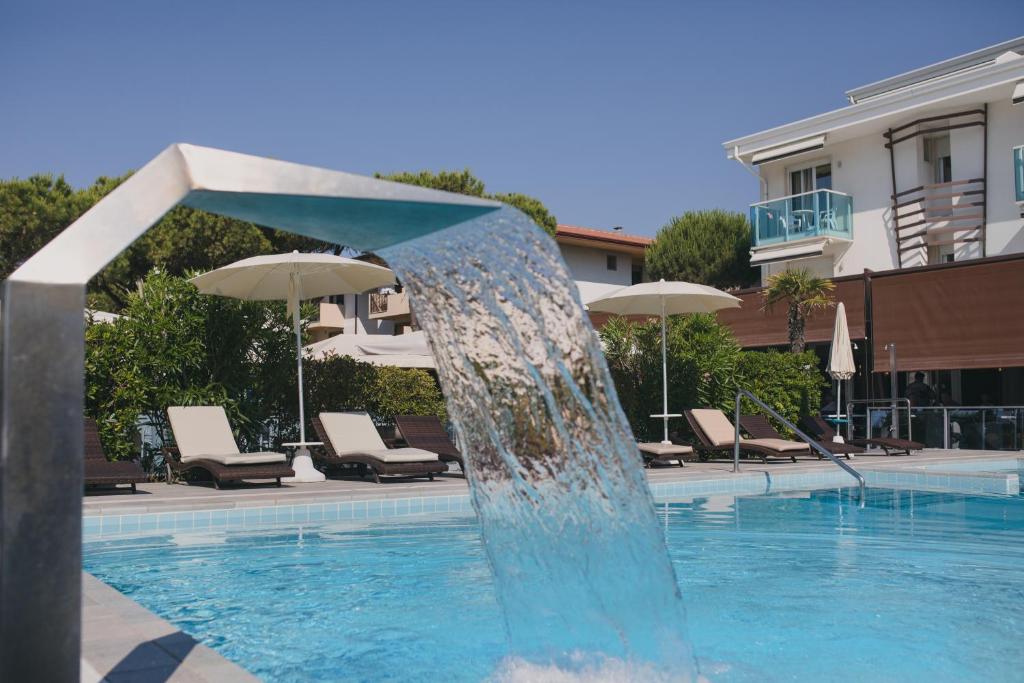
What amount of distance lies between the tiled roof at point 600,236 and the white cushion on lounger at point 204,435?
2144 centimetres

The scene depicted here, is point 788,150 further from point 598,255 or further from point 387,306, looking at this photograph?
point 387,306

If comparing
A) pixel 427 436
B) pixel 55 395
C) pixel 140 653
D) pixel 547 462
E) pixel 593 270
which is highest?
pixel 593 270

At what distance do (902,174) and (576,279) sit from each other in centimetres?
1395

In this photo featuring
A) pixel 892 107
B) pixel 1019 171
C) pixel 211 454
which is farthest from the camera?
pixel 892 107

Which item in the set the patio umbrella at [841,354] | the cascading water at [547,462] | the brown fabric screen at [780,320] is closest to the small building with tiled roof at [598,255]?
the brown fabric screen at [780,320]

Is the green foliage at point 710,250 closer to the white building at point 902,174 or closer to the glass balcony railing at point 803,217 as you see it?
the white building at point 902,174

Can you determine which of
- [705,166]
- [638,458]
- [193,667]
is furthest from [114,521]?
[705,166]

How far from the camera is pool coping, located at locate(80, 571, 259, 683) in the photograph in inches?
124

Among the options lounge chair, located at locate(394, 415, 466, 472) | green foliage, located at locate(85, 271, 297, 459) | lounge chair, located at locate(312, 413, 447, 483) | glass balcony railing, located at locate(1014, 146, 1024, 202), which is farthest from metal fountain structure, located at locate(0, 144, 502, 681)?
glass balcony railing, located at locate(1014, 146, 1024, 202)

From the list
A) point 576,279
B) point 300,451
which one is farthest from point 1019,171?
point 300,451

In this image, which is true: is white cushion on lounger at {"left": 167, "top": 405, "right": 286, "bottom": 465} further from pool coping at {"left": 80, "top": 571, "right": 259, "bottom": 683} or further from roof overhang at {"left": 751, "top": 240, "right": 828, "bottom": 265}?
roof overhang at {"left": 751, "top": 240, "right": 828, "bottom": 265}

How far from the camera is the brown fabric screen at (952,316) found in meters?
17.9

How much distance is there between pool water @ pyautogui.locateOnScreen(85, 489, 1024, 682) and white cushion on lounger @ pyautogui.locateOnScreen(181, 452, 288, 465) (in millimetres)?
1595

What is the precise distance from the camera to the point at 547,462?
13.3ft
